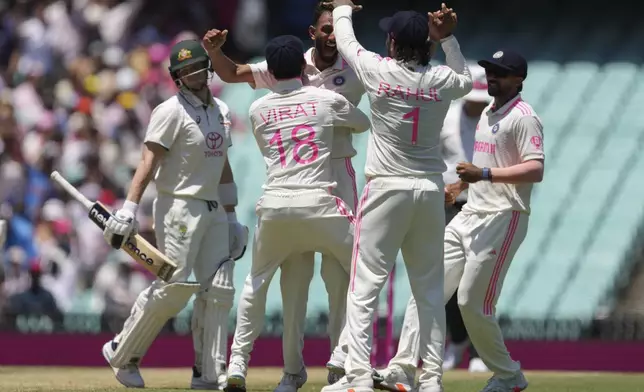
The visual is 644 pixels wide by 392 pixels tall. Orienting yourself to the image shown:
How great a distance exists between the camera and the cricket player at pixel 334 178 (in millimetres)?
9023

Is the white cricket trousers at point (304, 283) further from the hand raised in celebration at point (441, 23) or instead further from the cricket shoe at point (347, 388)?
the hand raised in celebration at point (441, 23)

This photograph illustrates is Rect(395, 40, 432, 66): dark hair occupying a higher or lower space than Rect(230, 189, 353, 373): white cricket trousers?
higher

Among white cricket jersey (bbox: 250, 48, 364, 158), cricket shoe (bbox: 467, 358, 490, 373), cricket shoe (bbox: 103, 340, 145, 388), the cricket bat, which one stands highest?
white cricket jersey (bbox: 250, 48, 364, 158)

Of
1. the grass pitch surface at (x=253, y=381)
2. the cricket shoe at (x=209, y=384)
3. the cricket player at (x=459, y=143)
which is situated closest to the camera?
the cricket shoe at (x=209, y=384)

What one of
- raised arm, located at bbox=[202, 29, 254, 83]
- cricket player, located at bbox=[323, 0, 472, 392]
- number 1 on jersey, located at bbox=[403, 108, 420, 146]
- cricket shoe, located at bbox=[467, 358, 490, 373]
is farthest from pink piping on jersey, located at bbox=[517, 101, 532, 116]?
cricket shoe, located at bbox=[467, 358, 490, 373]

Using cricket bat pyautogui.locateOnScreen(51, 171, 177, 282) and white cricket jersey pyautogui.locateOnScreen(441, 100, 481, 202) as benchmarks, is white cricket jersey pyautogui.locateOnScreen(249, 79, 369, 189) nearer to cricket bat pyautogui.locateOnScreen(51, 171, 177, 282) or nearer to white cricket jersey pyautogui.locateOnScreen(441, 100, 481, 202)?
cricket bat pyautogui.locateOnScreen(51, 171, 177, 282)

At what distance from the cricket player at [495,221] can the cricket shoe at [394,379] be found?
128 mm

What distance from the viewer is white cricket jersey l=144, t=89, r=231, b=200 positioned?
375 inches

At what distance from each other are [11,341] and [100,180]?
3284mm

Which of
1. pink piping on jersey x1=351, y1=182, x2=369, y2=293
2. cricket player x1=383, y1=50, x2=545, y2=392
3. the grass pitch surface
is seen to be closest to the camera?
pink piping on jersey x1=351, y1=182, x2=369, y2=293

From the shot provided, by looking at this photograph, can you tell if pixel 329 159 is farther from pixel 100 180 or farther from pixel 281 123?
pixel 100 180

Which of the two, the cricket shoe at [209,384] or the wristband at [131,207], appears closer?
the wristband at [131,207]

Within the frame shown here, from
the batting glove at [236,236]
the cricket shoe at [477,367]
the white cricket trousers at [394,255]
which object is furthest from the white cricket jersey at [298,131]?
the cricket shoe at [477,367]

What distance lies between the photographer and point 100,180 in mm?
17156
